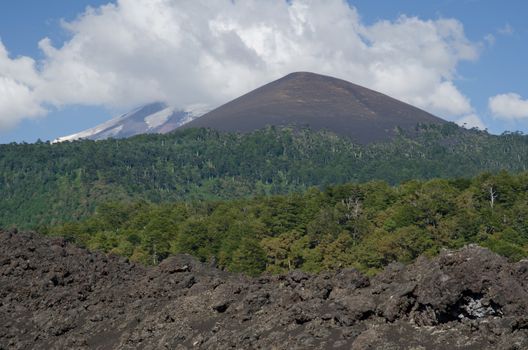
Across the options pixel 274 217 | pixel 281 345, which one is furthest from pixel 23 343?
pixel 274 217

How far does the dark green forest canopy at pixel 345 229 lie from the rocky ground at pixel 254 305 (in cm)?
3728

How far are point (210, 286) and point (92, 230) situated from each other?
302 ft

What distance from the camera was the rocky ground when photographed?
72.9ft

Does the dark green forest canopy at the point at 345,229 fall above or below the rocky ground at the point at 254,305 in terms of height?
below

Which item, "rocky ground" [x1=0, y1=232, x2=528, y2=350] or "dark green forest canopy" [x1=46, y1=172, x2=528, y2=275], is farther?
"dark green forest canopy" [x1=46, y1=172, x2=528, y2=275]

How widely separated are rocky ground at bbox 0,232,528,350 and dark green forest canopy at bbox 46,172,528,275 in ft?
122

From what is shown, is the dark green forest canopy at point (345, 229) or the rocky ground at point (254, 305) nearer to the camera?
the rocky ground at point (254, 305)

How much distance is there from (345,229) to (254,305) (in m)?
64.0

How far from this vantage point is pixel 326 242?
87250 mm

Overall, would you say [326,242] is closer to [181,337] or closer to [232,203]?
[232,203]

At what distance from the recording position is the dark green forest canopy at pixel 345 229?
77.8 metres

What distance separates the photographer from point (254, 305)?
98.4 feet

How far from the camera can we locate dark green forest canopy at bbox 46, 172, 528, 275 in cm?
7775

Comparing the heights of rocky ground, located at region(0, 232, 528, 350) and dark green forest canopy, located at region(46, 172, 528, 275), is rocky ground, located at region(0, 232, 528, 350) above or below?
above
